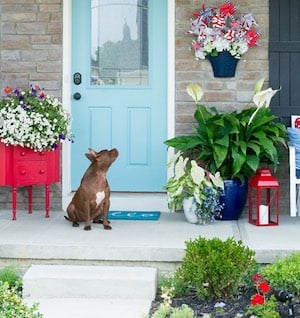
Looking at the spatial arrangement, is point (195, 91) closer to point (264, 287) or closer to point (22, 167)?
point (22, 167)

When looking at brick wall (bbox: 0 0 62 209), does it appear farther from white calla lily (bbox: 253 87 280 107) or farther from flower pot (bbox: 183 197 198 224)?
white calla lily (bbox: 253 87 280 107)

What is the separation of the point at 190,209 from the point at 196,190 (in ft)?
0.53

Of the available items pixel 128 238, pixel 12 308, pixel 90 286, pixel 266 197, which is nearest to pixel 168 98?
pixel 266 197

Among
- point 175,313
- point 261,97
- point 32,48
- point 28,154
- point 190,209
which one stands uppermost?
point 32,48

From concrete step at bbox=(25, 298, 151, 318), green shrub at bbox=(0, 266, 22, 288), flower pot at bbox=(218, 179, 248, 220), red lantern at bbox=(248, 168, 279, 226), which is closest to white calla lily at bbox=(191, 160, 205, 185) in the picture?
flower pot at bbox=(218, 179, 248, 220)

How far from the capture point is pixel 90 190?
4520 millimetres

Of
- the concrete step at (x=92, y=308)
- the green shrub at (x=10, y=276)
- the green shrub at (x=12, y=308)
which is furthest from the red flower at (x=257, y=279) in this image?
the green shrub at (x=10, y=276)

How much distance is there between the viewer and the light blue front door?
17.9 ft

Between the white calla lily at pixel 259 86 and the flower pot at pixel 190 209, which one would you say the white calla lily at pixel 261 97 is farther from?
the flower pot at pixel 190 209

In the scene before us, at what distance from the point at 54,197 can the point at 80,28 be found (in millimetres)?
1449

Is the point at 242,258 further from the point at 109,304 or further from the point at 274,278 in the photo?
the point at 109,304

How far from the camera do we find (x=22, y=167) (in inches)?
192

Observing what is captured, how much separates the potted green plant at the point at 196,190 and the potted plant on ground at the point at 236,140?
12 centimetres

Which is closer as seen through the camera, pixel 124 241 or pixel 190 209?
pixel 124 241
